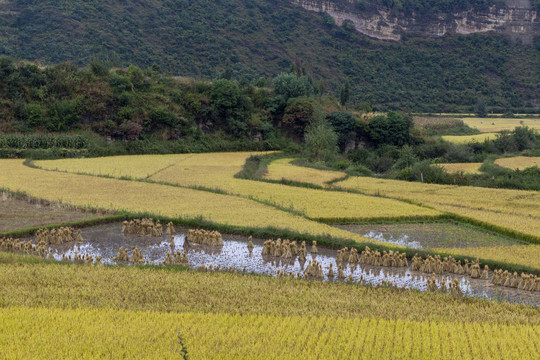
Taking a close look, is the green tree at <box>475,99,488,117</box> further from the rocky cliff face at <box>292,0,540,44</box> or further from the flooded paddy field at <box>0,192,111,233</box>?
the flooded paddy field at <box>0,192,111,233</box>

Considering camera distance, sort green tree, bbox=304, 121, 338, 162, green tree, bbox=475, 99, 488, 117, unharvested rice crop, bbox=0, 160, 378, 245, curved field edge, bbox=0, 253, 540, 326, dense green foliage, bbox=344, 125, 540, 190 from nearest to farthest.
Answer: curved field edge, bbox=0, 253, 540, 326 → unharvested rice crop, bbox=0, 160, 378, 245 → dense green foliage, bbox=344, 125, 540, 190 → green tree, bbox=304, 121, 338, 162 → green tree, bbox=475, 99, 488, 117

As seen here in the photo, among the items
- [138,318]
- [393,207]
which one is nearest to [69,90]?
[393,207]

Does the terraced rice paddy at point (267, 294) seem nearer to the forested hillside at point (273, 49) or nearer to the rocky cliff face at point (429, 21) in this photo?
the forested hillside at point (273, 49)

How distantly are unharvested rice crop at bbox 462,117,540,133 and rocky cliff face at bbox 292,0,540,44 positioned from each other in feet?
74.3

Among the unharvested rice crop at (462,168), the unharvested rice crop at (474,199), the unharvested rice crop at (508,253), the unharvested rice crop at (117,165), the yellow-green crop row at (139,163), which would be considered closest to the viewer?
the unharvested rice crop at (508,253)

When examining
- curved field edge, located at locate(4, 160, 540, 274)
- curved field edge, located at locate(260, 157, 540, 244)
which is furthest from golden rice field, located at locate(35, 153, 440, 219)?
curved field edge, located at locate(4, 160, 540, 274)

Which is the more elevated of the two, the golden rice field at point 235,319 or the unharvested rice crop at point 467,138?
the golden rice field at point 235,319

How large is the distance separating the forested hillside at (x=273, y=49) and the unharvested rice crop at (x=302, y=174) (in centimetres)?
2404

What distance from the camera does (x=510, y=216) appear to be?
20.4m

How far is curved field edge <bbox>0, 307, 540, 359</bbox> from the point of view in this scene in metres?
8.35

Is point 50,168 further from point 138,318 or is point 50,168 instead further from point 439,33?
point 439,33

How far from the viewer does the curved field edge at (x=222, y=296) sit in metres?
10.5

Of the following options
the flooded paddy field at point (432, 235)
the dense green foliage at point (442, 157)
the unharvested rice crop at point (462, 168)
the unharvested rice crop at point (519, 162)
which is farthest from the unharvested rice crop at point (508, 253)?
the unharvested rice crop at point (519, 162)

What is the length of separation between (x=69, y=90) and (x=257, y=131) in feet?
49.8
